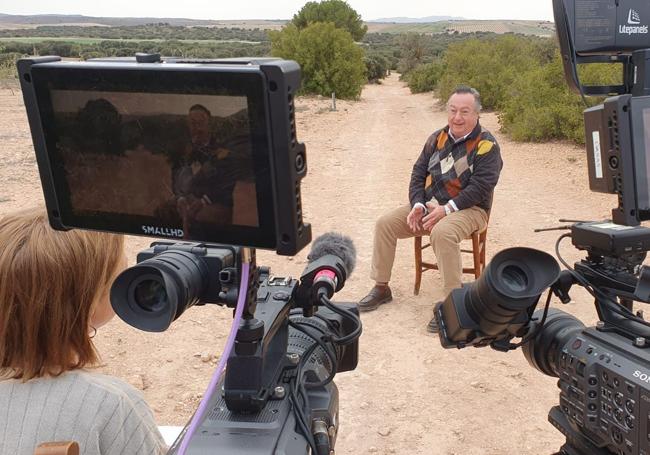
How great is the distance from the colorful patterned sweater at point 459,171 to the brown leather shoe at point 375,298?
70cm

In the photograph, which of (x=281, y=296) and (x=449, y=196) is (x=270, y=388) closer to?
(x=281, y=296)

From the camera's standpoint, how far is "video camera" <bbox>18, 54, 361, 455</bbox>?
115 cm

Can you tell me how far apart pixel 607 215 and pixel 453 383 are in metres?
4.19

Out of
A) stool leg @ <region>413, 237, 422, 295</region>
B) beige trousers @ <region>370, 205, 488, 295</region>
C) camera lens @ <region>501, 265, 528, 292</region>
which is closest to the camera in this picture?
camera lens @ <region>501, 265, 528, 292</region>

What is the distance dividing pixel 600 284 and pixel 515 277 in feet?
0.85

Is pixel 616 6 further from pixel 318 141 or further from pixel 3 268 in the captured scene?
pixel 318 141

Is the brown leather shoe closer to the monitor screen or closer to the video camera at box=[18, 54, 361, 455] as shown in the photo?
the video camera at box=[18, 54, 361, 455]

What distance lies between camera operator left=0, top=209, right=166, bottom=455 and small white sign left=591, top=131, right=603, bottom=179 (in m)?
1.24

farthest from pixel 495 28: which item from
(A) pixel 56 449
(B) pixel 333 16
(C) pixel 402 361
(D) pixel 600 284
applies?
(A) pixel 56 449

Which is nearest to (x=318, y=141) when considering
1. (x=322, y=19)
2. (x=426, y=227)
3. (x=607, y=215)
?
(x=607, y=215)

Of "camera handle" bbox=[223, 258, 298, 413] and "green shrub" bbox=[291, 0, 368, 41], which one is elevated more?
"green shrub" bbox=[291, 0, 368, 41]

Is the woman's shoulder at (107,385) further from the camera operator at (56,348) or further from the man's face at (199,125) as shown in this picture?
the man's face at (199,125)

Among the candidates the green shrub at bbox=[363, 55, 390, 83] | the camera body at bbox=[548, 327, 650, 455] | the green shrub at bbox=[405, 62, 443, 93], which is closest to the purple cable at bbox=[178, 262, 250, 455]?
the camera body at bbox=[548, 327, 650, 455]

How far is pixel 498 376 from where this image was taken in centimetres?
394
